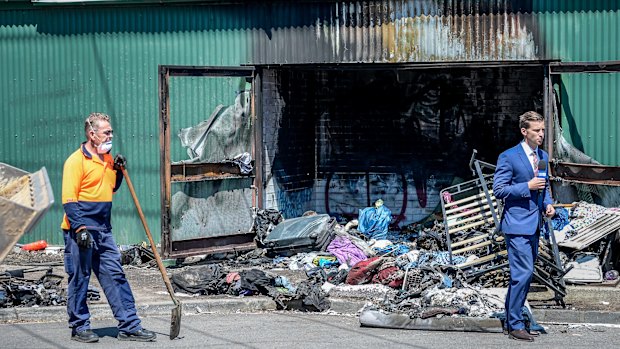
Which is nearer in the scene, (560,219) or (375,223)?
(560,219)

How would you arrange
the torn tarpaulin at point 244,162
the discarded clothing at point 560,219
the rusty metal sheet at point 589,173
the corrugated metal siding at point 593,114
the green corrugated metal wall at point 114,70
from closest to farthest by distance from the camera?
the discarded clothing at point 560,219 < the rusty metal sheet at point 589,173 < the corrugated metal siding at point 593,114 < the torn tarpaulin at point 244,162 < the green corrugated metal wall at point 114,70

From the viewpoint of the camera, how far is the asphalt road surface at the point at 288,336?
927 centimetres

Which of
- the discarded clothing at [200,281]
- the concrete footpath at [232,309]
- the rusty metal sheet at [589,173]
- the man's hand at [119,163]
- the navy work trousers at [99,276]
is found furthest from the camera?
the rusty metal sheet at [589,173]

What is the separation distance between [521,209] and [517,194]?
15 centimetres

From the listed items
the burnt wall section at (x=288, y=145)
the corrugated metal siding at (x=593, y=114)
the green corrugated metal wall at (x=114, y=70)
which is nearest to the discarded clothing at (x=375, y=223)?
the burnt wall section at (x=288, y=145)

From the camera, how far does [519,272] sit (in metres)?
9.27

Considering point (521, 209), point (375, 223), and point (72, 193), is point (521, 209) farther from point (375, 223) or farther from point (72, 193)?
point (375, 223)

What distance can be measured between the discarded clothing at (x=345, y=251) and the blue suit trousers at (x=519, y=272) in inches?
166

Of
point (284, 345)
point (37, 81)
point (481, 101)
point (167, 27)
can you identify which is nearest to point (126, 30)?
point (167, 27)

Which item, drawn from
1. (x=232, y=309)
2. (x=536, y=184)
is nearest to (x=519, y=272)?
(x=536, y=184)

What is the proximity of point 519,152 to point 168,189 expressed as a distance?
219 inches

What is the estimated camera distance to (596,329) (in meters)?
10.1

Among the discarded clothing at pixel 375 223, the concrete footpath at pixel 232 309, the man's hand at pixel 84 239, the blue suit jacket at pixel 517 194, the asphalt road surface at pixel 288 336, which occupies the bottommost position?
the asphalt road surface at pixel 288 336

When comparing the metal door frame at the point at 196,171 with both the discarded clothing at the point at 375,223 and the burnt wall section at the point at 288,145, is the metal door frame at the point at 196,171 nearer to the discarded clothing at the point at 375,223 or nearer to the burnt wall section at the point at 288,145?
the burnt wall section at the point at 288,145
